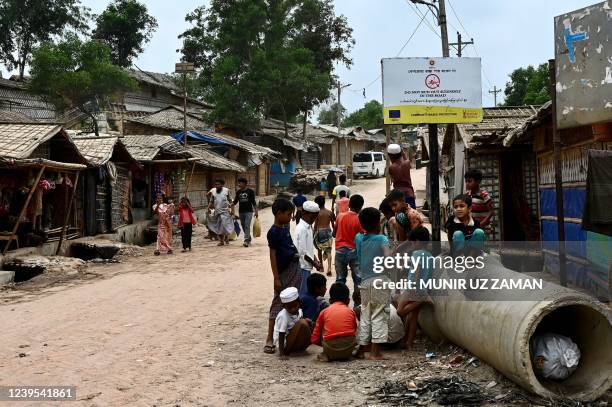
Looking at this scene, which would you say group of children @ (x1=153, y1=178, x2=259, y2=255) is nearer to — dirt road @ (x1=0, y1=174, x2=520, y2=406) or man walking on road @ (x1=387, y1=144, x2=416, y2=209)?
dirt road @ (x1=0, y1=174, x2=520, y2=406)

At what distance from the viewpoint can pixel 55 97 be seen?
28.9m

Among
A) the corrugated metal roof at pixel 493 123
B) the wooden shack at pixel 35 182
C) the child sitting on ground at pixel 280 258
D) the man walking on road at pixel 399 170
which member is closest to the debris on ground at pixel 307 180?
the corrugated metal roof at pixel 493 123

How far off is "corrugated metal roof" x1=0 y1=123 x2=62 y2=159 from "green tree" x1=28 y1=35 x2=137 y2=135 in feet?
44.1

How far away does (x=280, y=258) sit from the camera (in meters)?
6.55

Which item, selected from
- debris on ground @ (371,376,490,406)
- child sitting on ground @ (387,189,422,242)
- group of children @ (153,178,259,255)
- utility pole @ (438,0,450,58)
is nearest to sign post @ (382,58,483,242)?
child sitting on ground @ (387,189,422,242)

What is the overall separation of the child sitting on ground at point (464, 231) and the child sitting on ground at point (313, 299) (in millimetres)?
1459

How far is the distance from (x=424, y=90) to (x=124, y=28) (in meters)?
41.0

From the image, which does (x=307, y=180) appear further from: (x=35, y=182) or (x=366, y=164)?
Result: (x=35, y=182)

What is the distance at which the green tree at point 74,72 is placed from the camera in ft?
89.9

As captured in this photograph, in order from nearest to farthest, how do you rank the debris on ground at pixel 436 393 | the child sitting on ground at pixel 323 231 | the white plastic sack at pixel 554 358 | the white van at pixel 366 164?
the debris on ground at pixel 436 393 < the white plastic sack at pixel 554 358 < the child sitting on ground at pixel 323 231 < the white van at pixel 366 164

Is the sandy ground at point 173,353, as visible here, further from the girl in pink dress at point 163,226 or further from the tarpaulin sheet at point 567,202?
the girl in pink dress at point 163,226

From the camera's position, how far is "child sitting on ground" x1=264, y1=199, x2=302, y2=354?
651cm

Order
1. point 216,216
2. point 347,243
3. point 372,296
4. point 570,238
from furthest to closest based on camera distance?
1. point 216,216
2. point 570,238
3. point 347,243
4. point 372,296

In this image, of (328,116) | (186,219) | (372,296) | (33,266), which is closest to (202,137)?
(186,219)
